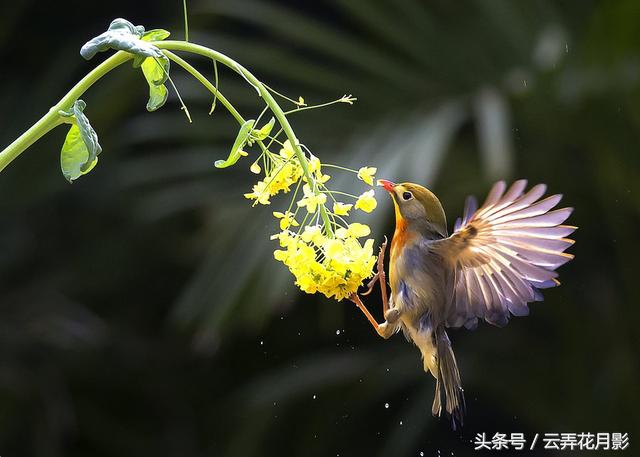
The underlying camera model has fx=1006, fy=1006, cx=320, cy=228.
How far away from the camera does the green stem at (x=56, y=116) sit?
515 millimetres

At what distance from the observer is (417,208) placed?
57cm

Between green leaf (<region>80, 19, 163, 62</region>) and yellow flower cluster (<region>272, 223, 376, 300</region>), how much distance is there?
0.43 feet

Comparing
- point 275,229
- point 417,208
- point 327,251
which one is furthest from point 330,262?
point 275,229

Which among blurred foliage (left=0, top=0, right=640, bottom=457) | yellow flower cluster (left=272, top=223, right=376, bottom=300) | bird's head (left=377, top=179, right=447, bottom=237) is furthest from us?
blurred foliage (left=0, top=0, right=640, bottom=457)

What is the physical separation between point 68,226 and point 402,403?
31.3 inches

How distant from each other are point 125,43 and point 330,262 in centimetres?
17

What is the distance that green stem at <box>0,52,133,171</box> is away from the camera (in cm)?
52

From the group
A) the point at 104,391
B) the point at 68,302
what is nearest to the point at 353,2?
the point at 68,302

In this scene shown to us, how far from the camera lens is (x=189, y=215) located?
2127 mm

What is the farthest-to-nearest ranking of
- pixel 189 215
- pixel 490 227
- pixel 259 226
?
1. pixel 189 215
2. pixel 259 226
3. pixel 490 227

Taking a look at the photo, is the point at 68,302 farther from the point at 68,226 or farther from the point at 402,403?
the point at 402,403

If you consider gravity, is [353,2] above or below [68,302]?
above

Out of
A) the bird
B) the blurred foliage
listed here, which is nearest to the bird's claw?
the bird

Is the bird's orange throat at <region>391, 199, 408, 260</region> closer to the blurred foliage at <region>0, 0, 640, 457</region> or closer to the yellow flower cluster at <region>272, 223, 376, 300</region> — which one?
the yellow flower cluster at <region>272, 223, 376, 300</region>
